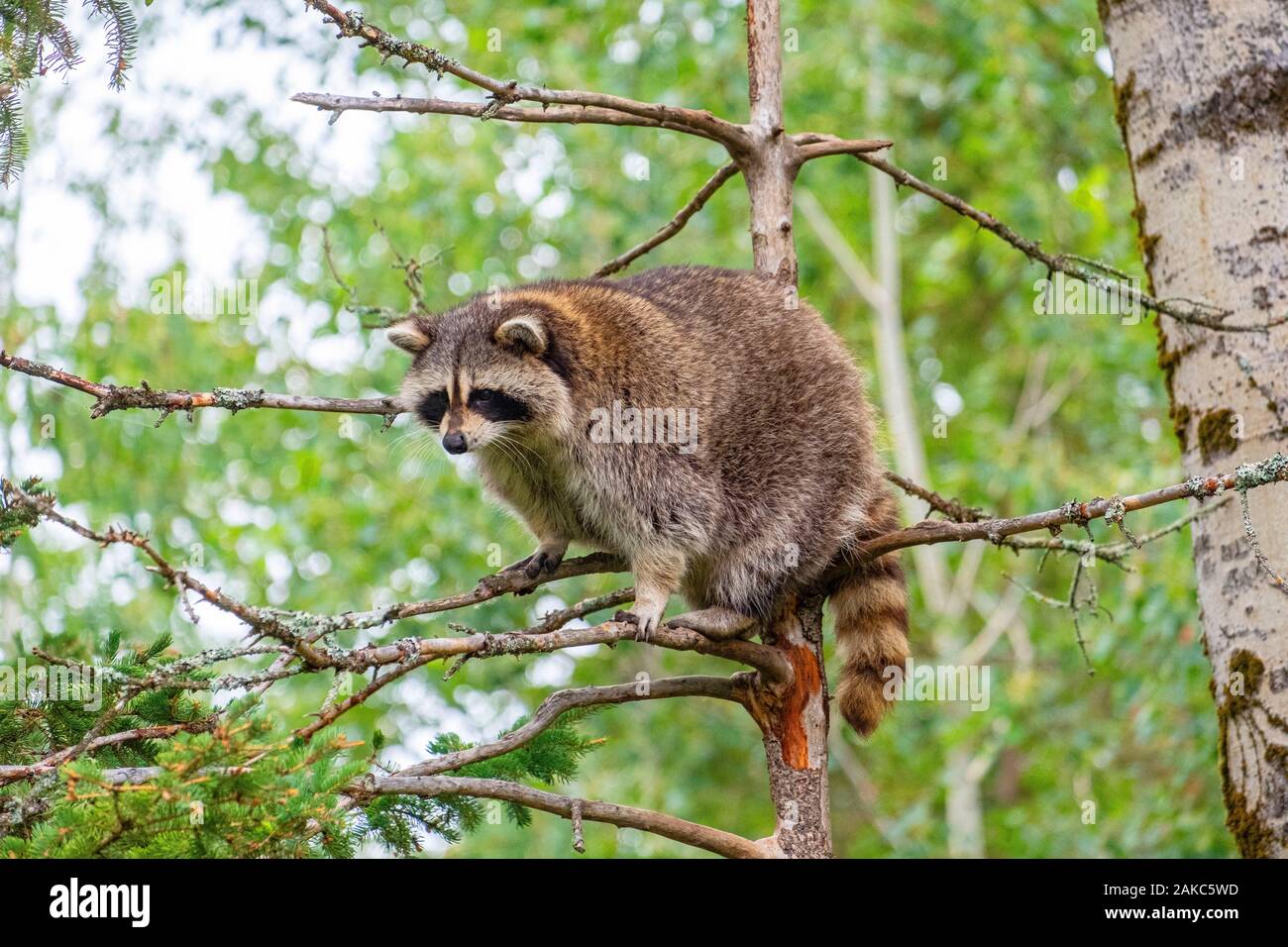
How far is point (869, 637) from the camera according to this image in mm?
3951

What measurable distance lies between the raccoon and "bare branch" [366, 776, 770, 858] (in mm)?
825

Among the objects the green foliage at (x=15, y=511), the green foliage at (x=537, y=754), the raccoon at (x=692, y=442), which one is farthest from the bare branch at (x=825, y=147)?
the green foliage at (x=15, y=511)

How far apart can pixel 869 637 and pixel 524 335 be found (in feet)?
4.60

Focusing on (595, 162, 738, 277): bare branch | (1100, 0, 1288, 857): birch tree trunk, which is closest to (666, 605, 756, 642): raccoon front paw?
(595, 162, 738, 277): bare branch

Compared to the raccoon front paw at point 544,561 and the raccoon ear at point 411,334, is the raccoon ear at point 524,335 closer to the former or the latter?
the raccoon ear at point 411,334

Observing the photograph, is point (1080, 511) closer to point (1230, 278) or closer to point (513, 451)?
point (1230, 278)

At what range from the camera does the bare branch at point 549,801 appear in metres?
2.73

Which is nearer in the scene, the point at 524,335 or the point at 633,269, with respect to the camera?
the point at 524,335

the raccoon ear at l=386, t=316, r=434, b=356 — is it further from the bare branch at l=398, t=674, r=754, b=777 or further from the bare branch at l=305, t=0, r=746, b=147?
the bare branch at l=398, t=674, r=754, b=777

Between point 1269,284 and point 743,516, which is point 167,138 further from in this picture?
point 1269,284

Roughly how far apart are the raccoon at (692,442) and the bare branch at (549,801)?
32.5 inches

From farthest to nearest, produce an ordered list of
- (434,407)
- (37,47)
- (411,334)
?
(411,334), (434,407), (37,47)

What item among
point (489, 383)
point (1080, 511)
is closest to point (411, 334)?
point (489, 383)

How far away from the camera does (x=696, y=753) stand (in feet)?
37.5
